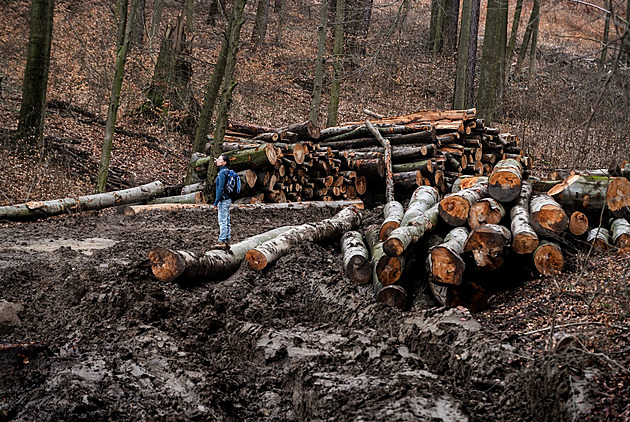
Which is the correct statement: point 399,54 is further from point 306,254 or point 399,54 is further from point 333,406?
point 333,406

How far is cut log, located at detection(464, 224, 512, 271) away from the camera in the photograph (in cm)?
609

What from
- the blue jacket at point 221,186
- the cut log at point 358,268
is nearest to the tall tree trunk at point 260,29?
the blue jacket at point 221,186

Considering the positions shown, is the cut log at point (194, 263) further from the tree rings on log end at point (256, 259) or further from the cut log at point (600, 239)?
the cut log at point (600, 239)

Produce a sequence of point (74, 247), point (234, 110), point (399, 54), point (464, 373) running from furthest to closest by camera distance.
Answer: point (399, 54)
point (234, 110)
point (74, 247)
point (464, 373)

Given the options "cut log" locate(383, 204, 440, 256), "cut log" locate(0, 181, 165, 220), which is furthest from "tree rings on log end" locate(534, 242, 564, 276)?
"cut log" locate(0, 181, 165, 220)

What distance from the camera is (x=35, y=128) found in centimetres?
1464

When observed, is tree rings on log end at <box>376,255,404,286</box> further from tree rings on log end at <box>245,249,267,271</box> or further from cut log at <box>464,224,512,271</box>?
tree rings on log end at <box>245,249,267,271</box>

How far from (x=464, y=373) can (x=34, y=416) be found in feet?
10.6

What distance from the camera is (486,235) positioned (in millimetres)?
6133

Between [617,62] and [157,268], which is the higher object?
[617,62]

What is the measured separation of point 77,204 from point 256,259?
6067 millimetres

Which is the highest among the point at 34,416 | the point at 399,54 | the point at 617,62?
the point at 399,54

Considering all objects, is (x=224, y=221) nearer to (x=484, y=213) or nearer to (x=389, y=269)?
(x=389, y=269)

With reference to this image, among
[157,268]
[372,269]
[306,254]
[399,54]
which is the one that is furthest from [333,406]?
[399,54]
